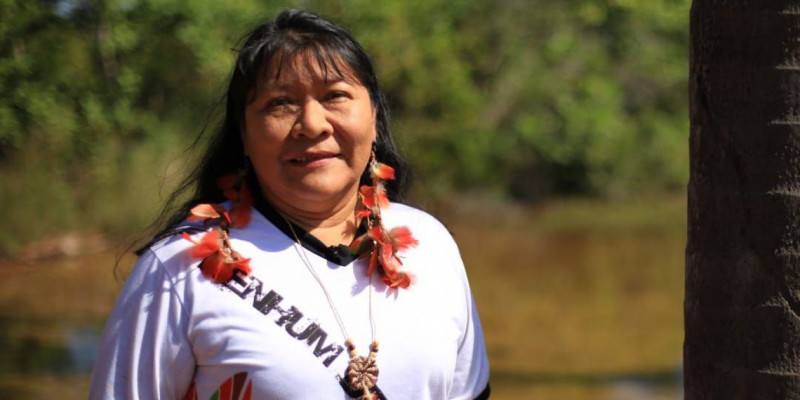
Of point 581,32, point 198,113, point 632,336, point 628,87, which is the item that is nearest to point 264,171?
point 198,113

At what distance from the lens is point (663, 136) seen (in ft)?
48.6

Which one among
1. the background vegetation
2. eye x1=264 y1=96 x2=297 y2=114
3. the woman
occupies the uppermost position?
eye x1=264 y1=96 x2=297 y2=114

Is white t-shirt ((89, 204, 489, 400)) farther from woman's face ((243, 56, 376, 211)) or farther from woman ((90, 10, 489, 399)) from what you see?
woman's face ((243, 56, 376, 211))

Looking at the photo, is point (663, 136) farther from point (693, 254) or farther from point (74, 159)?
point (693, 254)

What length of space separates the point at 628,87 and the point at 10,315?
8.26 m

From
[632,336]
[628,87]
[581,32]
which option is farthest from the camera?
[628,87]

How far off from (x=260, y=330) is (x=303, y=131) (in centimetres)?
44

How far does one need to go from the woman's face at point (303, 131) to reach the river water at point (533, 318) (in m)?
4.70

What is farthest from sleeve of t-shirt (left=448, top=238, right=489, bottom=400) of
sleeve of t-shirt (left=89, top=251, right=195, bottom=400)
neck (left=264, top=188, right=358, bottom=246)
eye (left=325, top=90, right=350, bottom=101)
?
sleeve of t-shirt (left=89, top=251, right=195, bottom=400)

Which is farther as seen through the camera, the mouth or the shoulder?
the shoulder

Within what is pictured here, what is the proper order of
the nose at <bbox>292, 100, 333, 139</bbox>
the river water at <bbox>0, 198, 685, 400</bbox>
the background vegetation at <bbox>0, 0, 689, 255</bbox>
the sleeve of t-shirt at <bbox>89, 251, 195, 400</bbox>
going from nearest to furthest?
1. the sleeve of t-shirt at <bbox>89, 251, 195, 400</bbox>
2. the nose at <bbox>292, 100, 333, 139</bbox>
3. the background vegetation at <bbox>0, 0, 689, 255</bbox>
4. the river water at <bbox>0, 198, 685, 400</bbox>

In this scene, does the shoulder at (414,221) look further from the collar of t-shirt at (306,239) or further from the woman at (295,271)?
the collar of t-shirt at (306,239)

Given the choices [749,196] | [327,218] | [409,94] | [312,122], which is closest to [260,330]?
[327,218]

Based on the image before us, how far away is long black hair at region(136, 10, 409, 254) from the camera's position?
266 centimetres
